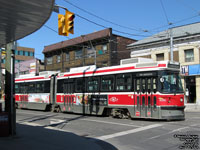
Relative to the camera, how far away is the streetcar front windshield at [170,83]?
43.8ft

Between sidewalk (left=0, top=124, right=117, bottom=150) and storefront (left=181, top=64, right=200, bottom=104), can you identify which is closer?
sidewalk (left=0, top=124, right=117, bottom=150)

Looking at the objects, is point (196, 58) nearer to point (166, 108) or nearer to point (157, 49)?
point (157, 49)

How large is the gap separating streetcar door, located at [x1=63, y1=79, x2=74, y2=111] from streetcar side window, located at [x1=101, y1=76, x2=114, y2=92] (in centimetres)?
337

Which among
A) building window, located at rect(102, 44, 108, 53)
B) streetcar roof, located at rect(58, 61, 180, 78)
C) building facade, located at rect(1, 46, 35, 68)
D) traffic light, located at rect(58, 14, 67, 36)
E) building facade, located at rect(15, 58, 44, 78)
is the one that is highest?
building facade, located at rect(1, 46, 35, 68)

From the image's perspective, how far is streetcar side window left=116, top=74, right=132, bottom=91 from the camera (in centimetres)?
1465

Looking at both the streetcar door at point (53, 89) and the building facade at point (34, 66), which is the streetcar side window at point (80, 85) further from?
the building facade at point (34, 66)

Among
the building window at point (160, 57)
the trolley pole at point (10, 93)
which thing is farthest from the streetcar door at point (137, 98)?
the building window at point (160, 57)

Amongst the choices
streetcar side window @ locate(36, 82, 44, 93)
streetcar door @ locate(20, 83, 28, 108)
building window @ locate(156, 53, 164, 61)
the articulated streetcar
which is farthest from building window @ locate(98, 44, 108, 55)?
the articulated streetcar

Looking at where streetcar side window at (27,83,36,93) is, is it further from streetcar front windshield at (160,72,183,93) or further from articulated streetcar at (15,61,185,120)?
streetcar front windshield at (160,72,183,93)

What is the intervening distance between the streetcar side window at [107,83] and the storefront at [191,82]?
14.2 metres

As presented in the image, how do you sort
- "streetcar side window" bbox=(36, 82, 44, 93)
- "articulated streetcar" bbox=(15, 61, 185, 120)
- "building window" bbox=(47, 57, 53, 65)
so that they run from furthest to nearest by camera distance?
1. "building window" bbox=(47, 57, 53, 65)
2. "streetcar side window" bbox=(36, 82, 44, 93)
3. "articulated streetcar" bbox=(15, 61, 185, 120)

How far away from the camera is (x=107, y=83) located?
1605 centimetres

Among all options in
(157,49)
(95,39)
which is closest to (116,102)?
(157,49)

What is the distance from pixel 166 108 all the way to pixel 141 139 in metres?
4.49
